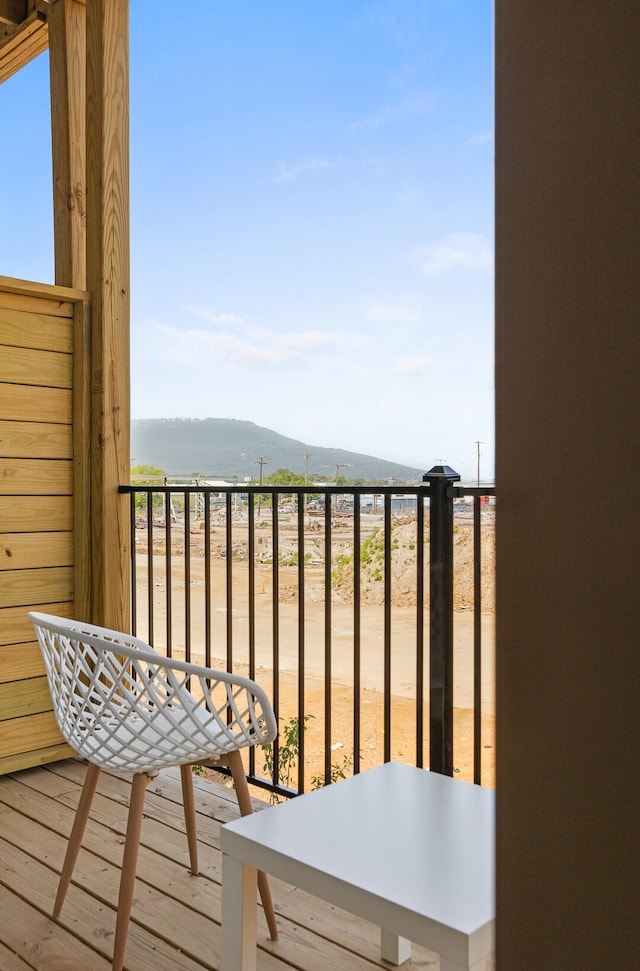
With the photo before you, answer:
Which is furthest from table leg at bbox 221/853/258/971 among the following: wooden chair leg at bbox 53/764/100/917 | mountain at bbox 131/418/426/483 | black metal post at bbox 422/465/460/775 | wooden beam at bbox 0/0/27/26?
mountain at bbox 131/418/426/483

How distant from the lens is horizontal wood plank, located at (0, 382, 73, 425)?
97.2 inches

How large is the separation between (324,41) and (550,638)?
2142 centimetres

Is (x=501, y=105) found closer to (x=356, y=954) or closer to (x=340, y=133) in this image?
(x=356, y=954)

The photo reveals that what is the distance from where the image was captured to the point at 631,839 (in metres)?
0.21

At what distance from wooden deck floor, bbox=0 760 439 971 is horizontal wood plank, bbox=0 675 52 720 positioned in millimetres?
295

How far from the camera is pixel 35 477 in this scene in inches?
101

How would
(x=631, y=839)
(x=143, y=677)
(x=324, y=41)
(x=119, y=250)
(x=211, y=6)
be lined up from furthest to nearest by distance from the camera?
(x=324, y=41)
(x=211, y=6)
(x=119, y=250)
(x=143, y=677)
(x=631, y=839)

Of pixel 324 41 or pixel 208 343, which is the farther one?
pixel 208 343

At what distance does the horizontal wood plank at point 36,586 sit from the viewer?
2.48 meters

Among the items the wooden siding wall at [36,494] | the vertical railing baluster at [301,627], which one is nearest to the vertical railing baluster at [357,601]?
the vertical railing baluster at [301,627]

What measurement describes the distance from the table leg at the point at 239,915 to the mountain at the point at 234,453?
47.1ft

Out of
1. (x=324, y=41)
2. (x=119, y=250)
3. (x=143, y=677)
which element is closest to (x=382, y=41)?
(x=324, y=41)

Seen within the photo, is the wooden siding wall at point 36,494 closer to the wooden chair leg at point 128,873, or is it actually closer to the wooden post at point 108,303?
the wooden post at point 108,303

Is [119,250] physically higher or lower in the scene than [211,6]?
lower
